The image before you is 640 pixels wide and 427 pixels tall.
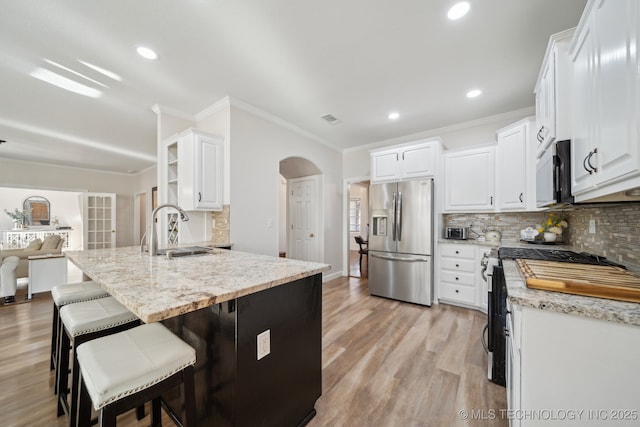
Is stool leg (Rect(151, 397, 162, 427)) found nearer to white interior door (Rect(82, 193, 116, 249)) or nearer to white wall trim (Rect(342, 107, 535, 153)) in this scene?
white wall trim (Rect(342, 107, 535, 153))

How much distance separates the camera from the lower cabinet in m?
3.15

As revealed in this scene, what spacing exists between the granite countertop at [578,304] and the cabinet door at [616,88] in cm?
48

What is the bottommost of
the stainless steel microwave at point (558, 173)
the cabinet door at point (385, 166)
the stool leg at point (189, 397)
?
the stool leg at point (189, 397)

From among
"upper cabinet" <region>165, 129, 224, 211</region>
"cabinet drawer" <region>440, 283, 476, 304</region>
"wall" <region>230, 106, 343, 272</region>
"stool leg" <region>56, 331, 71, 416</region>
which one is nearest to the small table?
"upper cabinet" <region>165, 129, 224, 211</region>

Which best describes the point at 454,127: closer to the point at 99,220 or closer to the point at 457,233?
the point at 457,233

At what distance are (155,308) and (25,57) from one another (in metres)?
3.16

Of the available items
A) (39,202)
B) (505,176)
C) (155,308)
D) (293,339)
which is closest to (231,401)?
(293,339)

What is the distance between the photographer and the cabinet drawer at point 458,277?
3.22 metres

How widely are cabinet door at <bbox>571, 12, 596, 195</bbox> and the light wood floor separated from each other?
59.9 inches

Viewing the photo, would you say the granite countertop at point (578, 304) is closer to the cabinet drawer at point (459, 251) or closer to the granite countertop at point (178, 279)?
the granite countertop at point (178, 279)

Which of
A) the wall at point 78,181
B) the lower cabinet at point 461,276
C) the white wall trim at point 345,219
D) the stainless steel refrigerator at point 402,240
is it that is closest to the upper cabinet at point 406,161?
the stainless steel refrigerator at point 402,240

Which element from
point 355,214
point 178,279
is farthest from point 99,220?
point 355,214

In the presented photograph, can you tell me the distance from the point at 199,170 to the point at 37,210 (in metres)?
8.58

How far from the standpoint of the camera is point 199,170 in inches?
113
